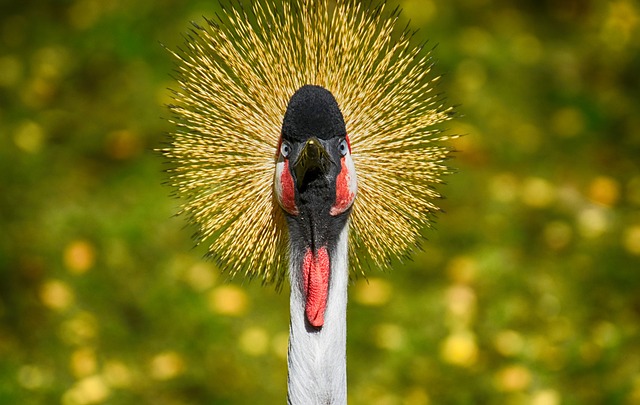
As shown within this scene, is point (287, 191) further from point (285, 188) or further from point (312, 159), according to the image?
point (312, 159)

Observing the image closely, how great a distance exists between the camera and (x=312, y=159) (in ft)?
5.38

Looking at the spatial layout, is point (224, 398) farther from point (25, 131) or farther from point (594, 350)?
point (25, 131)

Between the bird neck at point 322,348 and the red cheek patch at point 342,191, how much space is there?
0.06 m

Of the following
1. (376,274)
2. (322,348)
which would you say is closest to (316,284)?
(322,348)

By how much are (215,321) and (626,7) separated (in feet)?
8.96

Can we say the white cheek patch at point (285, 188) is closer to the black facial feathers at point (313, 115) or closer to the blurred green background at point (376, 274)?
the black facial feathers at point (313, 115)

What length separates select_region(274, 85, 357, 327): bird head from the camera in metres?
1.68

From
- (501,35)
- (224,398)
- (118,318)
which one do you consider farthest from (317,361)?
(501,35)

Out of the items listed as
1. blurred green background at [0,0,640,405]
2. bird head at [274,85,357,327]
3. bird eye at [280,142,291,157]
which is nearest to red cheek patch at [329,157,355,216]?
bird head at [274,85,357,327]

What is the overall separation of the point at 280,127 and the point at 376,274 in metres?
1.52

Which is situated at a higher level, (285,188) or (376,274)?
(285,188)

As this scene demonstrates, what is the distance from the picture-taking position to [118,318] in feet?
10.5

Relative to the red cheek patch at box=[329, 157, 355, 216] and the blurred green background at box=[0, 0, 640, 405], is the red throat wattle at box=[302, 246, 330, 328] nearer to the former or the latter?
the red cheek patch at box=[329, 157, 355, 216]

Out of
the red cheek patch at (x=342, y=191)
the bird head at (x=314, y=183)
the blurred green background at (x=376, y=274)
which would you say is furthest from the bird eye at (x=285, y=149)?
the blurred green background at (x=376, y=274)
